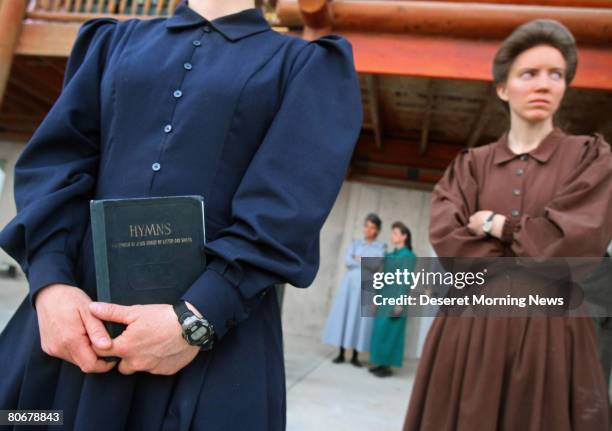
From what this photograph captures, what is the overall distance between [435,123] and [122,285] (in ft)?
20.9

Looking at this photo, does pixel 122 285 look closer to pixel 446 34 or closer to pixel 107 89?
pixel 107 89

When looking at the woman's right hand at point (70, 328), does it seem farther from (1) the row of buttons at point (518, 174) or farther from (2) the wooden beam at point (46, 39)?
(2) the wooden beam at point (46, 39)

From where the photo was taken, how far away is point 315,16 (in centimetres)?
387

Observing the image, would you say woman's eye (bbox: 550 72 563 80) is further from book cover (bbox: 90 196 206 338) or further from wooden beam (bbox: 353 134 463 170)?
wooden beam (bbox: 353 134 463 170)

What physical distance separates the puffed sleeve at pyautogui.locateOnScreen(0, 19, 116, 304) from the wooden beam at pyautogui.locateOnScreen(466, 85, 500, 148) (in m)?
4.44

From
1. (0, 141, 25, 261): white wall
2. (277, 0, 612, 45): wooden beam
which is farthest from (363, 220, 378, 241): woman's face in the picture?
(0, 141, 25, 261): white wall

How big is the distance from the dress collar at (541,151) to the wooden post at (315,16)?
261cm

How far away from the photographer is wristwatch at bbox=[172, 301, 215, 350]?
70cm

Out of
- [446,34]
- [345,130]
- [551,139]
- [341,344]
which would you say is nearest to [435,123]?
[446,34]

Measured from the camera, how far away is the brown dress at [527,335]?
1190 millimetres

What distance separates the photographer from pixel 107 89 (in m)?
0.92

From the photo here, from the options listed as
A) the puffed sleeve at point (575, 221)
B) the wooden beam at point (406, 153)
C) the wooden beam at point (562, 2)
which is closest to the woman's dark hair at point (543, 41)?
the puffed sleeve at point (575, 221)

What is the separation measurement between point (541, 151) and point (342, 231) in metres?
6.27

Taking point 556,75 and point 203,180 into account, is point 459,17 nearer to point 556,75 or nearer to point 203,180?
point 556,75
